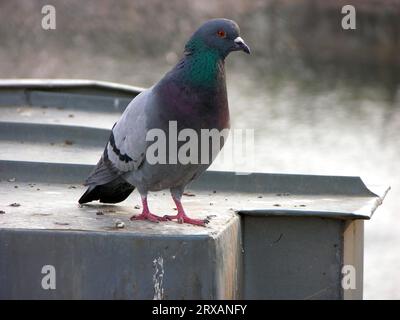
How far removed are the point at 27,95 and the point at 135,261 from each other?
15.5ft

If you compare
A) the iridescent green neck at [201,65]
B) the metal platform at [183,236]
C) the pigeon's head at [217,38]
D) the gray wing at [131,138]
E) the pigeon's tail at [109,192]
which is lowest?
the metal platform at [183,236]

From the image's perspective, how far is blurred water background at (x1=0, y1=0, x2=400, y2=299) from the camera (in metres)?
14.8

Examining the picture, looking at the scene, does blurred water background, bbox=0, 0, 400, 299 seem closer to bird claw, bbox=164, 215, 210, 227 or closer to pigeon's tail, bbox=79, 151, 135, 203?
pigeon's tail, bbox=79, 151, 135, 203

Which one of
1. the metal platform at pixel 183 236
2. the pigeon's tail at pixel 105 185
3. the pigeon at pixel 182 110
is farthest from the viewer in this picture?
the pigeon's tail at pixel 105 185

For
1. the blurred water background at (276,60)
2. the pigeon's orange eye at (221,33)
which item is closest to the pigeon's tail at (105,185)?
the pigeon's orange eye at (221,33)

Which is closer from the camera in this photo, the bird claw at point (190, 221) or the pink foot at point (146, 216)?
the bird claw at point (190, 221)

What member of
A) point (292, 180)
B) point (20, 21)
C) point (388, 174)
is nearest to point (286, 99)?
point (388, 174)

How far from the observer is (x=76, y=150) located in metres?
7.89

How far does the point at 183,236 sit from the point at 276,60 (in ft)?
47.8

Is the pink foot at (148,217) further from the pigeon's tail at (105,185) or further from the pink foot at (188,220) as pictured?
the pigeon's tail at (105,185)

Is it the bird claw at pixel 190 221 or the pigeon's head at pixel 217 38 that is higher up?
the pigeon's head at pixel 217 38

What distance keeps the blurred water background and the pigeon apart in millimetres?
7384

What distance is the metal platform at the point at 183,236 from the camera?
5.24 meters

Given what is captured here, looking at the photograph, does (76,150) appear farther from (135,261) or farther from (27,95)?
(135,261)
